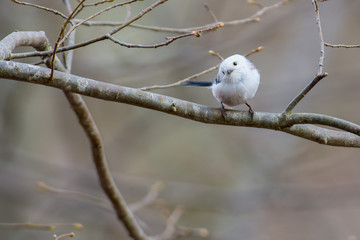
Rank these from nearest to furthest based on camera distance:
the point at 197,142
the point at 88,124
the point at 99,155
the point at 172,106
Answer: the point at 172,106 → the point at 88,124 → the point at 99,155 → the point at 197,142

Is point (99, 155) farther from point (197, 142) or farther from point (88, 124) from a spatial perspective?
point (197, 142)

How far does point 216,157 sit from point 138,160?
1124 millimetres

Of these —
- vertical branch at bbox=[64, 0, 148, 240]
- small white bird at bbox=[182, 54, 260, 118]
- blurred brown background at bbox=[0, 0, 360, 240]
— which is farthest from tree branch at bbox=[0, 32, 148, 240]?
blurred brown background at bbox=[0, 0, 360, 240]

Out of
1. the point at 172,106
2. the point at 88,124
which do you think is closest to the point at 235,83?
the point at 172,106

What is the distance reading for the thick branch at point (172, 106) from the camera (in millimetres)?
1676

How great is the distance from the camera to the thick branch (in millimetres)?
1676

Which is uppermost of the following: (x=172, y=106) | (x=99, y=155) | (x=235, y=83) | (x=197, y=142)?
(x=197, y=142)

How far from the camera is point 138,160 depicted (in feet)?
20.9

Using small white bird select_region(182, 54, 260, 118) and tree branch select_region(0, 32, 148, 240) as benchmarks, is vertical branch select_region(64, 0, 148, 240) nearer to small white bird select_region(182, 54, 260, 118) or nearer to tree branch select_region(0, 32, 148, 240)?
tree branch select_region(0, 32, 148, 240)

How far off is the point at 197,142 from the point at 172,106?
437 centimetres

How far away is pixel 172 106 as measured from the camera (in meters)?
1.88

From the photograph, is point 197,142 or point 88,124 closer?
point 88,124

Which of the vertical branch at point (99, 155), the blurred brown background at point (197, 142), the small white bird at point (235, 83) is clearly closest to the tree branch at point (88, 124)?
the vertical branch at point (99, 155)

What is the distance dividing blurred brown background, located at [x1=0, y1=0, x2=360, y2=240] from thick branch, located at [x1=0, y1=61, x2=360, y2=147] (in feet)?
8.54
